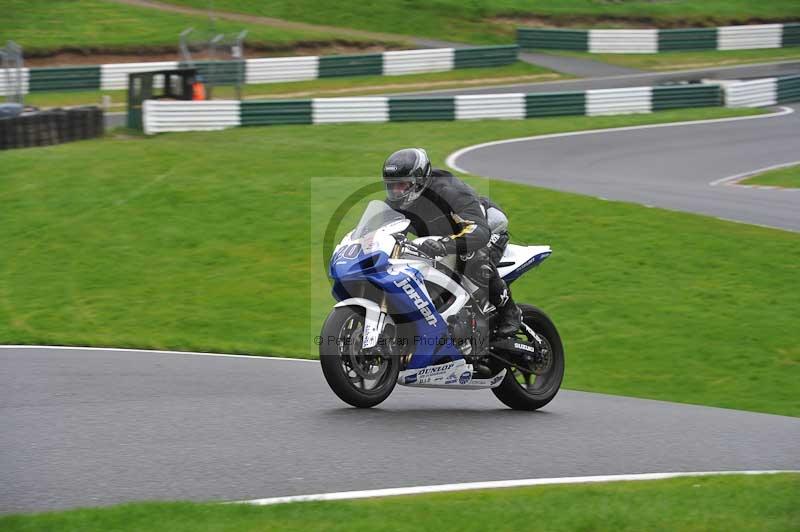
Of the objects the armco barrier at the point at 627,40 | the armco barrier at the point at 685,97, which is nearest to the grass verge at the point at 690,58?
the armco barrier at the point at 627,40

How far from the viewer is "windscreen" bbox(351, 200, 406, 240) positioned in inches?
307

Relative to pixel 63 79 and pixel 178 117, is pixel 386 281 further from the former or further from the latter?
pixel 63 79

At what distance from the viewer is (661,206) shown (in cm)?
1716

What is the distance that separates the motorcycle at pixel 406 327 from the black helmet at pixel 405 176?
17cm

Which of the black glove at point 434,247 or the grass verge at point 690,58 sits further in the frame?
the grass verge at point 690,58

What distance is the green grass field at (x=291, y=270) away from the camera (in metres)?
11.4

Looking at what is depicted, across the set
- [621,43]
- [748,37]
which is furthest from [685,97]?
[748,37]

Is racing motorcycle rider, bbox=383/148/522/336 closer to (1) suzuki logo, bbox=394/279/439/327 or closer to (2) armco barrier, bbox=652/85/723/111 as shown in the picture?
(1) suzuki logo, bbox=394/279/439/327

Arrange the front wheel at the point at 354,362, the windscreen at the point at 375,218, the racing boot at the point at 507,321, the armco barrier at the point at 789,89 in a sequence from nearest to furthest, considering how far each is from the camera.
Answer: the front wheel at the point at 354,362 → the windscreen at the point at 375,218 → the racing boot at the point at 507,321 → the armco barrier at the point at 789,89

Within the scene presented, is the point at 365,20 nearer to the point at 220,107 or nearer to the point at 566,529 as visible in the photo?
the point at 220,107

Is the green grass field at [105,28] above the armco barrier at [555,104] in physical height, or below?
above

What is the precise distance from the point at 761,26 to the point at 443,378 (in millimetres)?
38809

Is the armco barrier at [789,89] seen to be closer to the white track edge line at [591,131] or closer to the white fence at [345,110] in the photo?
the white track edge line at [591,131]

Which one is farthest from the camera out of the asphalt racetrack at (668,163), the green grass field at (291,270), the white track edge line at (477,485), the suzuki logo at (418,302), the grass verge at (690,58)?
the grass verge at (690,58)
